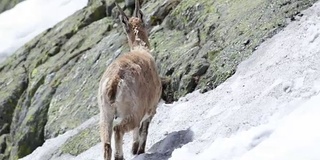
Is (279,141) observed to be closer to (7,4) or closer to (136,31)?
(136,31)

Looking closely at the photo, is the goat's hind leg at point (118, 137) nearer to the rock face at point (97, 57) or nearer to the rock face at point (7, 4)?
the rock face at point (97, 57)

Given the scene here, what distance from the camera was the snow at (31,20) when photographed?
101 feet

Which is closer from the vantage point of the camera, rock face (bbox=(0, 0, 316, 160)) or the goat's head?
the goat's head

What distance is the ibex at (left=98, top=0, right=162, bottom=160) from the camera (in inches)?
395

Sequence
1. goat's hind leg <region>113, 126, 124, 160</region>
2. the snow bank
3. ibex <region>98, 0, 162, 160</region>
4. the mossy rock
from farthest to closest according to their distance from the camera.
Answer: the mossy rock
ibex <region>98, 0, 162, 160</region>
goat's hind leg <region>113, 126, 124, 160</region>
the snow bank

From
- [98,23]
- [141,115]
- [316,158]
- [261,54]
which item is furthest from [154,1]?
[316,158]

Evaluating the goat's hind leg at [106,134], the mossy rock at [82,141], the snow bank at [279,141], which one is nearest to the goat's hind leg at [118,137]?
the goat's hind leg at [106,134]

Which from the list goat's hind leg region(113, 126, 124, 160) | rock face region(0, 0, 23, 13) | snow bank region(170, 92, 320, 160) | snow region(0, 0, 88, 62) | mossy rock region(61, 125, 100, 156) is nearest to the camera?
snow bank region(170, 92, 320, 160)

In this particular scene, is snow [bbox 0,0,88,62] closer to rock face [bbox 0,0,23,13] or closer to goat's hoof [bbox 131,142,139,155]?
rock face [bbox 0,0,23,13]

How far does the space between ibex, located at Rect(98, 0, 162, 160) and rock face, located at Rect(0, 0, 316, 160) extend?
8.63 feet

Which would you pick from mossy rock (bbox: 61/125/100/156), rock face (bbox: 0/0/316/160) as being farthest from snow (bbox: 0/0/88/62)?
mossy rock (bbox: 61/125/100/156)

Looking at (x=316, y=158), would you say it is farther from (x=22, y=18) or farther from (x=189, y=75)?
(x=22, y=18)

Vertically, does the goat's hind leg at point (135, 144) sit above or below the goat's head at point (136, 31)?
below

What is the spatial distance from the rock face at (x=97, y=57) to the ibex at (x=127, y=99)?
2.63 meters
